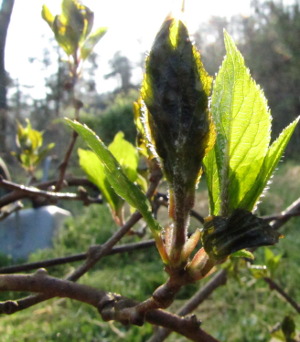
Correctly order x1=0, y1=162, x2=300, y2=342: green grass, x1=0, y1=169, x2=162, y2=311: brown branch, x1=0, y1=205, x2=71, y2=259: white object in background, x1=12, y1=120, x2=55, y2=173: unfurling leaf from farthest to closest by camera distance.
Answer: x1=0, y1=205, x2=71, y2=259: white object in background, x1=0, y1=162, x2=300, y2=342: green grass, x1=12, y1=120, x2=55, y2=173: unfurling leaf, x1=0, y1=169, x2=162, y2=311: brown branch

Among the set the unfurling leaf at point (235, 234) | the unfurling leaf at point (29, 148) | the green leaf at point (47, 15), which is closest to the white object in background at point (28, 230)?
the unfurling leaf at point (29, 148)

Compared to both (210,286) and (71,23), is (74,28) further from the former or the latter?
(210,286)

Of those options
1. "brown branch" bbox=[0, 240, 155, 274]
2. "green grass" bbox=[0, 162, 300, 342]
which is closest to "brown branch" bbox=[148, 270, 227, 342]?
"brown branch" bbox=[0, 240, 155, 274]

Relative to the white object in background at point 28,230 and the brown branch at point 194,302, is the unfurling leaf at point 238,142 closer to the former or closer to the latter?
the brown branch at point 194,302

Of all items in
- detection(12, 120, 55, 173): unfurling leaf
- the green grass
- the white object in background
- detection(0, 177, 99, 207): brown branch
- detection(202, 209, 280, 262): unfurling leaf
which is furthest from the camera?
the white object in background

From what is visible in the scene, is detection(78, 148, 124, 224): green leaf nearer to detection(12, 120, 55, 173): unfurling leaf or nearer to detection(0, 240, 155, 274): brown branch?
detection(0, 240, 155, 274): brown branch

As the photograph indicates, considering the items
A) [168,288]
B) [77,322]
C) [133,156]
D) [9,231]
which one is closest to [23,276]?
[168,288]

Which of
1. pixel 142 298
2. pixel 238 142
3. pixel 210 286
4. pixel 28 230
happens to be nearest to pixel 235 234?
pixel 238 142
